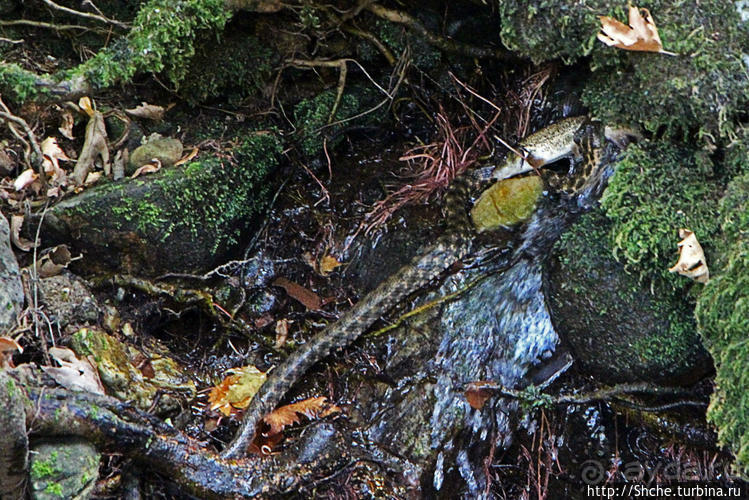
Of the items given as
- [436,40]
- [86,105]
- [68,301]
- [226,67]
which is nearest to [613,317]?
[436,40]

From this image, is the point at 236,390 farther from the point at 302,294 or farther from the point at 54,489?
the point at 54,489

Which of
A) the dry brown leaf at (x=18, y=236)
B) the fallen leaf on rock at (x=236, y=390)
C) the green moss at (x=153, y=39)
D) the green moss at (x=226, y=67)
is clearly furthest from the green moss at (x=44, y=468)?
the green moss at (x=226, y=67)

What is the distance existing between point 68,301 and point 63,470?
100cm

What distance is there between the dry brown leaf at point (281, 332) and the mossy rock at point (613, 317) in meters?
1.65

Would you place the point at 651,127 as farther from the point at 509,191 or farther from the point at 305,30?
the point at 305,30

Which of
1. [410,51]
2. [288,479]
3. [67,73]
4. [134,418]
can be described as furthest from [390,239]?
[67,73]

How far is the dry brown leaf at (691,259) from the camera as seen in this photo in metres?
3.14

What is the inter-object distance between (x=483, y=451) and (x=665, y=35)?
7.97ft

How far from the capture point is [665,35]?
3.12 metres

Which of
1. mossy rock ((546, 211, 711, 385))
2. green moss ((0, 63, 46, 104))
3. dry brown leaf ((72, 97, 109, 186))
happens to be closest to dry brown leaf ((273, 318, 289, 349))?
dry brown leaf ((72, 97, 109, 186))

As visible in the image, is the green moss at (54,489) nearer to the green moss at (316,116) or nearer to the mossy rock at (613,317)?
the green moss at (316,116)

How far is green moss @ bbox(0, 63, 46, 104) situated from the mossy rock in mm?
3148

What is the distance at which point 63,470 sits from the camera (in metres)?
2.92

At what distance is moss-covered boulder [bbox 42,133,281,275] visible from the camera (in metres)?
3.82
